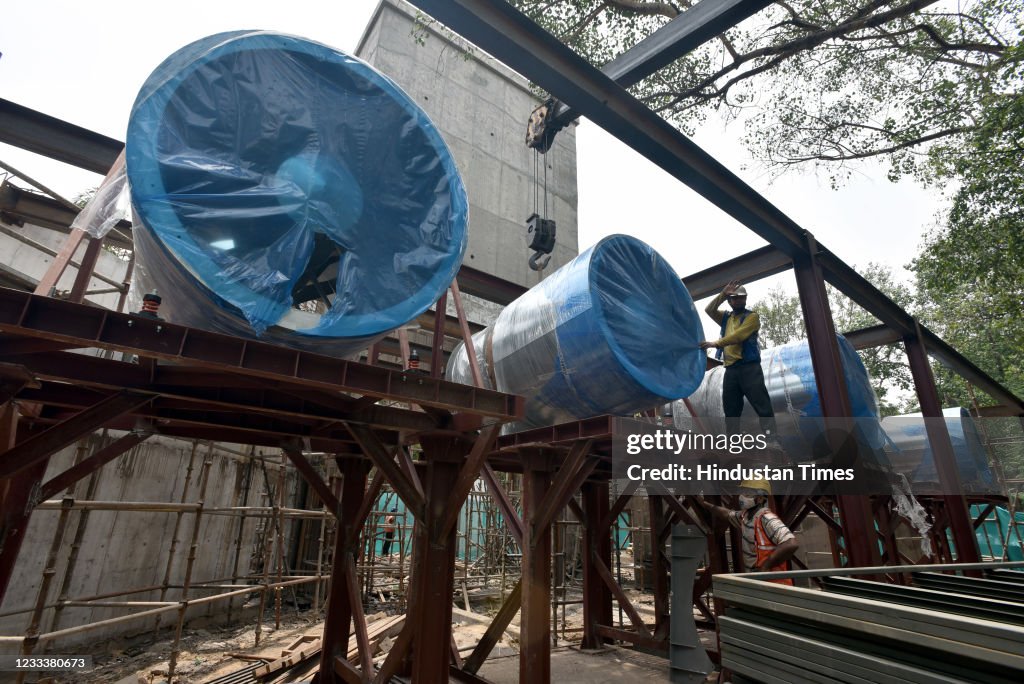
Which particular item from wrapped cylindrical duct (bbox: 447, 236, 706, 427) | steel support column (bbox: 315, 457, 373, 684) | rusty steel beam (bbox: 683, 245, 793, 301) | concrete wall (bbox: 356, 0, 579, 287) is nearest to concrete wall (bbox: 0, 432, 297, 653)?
steel support column (bbox: 315, 457, 373, 684)

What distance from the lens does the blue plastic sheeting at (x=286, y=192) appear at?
368cm

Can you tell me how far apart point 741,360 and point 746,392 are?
0.43 m

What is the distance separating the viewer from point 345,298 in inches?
166

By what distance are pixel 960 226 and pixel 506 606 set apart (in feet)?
40.0

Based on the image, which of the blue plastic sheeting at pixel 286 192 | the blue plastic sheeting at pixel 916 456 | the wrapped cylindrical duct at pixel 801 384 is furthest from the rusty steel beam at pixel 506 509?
the blue plastic sheeting at pixel 916 456

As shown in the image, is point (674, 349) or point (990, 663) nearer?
point (990, 663)

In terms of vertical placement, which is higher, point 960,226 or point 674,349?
point 960,226

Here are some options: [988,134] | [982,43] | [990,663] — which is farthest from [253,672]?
[982,43]

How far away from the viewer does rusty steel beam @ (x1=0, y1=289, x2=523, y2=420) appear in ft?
10.3

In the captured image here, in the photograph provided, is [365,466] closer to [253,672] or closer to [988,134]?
[253,672]

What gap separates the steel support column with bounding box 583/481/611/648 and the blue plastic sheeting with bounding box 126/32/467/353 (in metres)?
6.40

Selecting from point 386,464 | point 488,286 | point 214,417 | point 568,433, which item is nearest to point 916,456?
point 568,433

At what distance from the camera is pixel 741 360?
7105mm

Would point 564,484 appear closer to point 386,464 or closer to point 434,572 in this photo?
point 434,572
